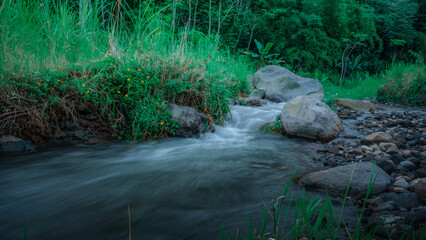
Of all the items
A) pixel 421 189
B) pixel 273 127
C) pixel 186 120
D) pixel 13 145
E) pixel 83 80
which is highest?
pixel 83 80

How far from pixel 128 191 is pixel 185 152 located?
1381 millimetres

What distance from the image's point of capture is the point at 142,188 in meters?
2.40

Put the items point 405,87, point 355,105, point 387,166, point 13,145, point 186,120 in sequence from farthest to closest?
1. point 405,87
2. point 355,105
3. point 186,120
4. point 13,145
5. point 387,166

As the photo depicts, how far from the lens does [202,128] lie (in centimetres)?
461

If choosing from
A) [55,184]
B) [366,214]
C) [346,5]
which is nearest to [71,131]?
[55,184]

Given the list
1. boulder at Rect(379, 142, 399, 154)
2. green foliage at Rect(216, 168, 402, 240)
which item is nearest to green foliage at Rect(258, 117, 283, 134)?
boulder at Rect(379, 142, 399, 154)

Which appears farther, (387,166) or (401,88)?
(401,88)

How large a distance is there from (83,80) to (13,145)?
4.05 ft

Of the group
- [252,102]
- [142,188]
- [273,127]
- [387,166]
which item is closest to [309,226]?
[142,188]

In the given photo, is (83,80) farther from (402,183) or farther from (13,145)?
(402,183)

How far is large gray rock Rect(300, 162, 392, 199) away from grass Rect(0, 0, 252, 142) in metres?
2.53

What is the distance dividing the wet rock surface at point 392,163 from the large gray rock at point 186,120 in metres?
2.06

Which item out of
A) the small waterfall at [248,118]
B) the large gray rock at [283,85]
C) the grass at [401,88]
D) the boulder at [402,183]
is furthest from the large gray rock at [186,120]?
the grass at [401,88]

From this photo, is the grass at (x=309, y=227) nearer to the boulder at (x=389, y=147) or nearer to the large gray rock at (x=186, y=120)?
the boulder at (x=389, y=147)
